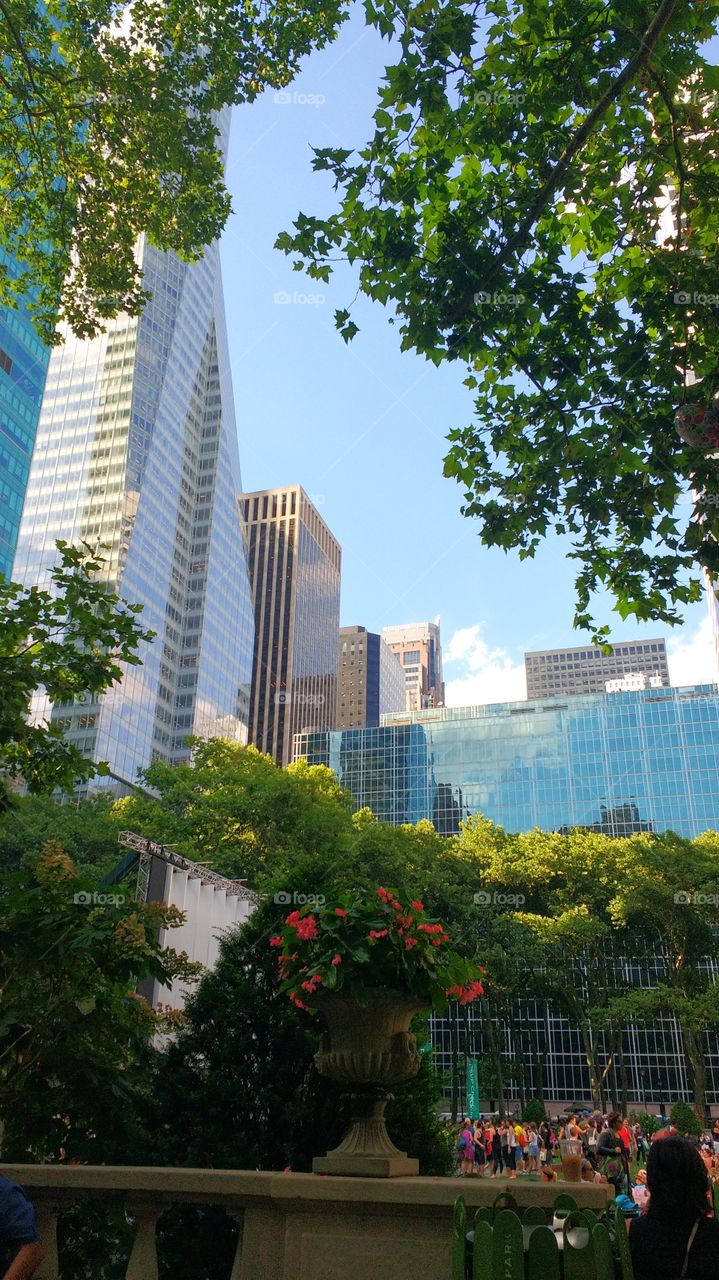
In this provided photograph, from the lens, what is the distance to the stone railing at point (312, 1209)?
402 centimetres

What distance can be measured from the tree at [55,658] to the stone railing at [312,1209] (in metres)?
4.15

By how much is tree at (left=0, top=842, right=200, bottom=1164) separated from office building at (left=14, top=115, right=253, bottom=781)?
8031 centimetres

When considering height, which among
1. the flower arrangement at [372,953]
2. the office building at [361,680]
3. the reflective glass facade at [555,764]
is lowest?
the flower arrangement at [372,953]

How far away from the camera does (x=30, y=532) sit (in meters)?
97.8

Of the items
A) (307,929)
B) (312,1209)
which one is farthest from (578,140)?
(312,1209)

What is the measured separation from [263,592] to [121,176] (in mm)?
138665

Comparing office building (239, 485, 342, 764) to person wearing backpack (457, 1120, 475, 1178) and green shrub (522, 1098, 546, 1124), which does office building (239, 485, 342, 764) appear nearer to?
green shrub (522, 1098, 546, 1124)

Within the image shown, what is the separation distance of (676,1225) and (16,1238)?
228 centimetres

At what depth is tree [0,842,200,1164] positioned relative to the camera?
5.75 metres

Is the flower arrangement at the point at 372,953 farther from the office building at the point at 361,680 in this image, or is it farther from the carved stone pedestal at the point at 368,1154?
the office building at the point at 361,680

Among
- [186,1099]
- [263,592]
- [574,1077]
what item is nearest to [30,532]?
[263,592]

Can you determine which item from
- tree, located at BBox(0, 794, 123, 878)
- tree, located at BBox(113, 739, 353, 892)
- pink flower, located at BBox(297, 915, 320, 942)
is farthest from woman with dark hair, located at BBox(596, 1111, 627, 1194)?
tree, located at BBox(0, 794, 123, 878)

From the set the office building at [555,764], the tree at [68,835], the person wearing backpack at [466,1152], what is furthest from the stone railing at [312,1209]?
the office building at [555,764]

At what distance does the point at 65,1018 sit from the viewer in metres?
5.98
